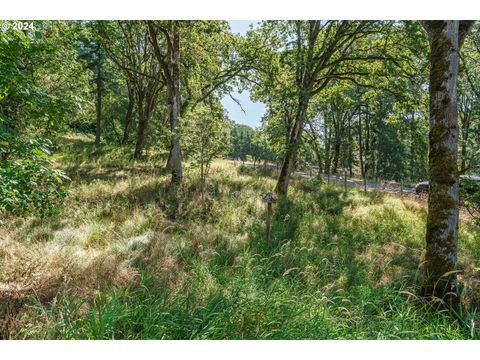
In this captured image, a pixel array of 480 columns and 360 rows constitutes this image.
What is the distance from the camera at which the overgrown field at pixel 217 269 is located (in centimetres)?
297

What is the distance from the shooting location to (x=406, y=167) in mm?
36844

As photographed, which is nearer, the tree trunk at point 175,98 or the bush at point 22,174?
the bush at point 22,174

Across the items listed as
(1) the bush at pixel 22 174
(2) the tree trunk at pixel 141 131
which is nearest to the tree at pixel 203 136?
(1) the bush at pixel 22 174

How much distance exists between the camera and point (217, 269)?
465cm

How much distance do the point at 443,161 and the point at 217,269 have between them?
4256 millimetres

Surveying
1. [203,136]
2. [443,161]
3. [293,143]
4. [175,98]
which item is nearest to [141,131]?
[175,98]

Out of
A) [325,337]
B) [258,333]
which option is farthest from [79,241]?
[325,337]

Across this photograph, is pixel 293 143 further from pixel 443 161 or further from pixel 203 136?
pixel 443 161

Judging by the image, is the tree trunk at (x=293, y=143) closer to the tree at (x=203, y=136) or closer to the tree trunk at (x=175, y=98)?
the tree at (x=203, y=136)

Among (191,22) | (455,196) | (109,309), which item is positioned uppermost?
(191,22)

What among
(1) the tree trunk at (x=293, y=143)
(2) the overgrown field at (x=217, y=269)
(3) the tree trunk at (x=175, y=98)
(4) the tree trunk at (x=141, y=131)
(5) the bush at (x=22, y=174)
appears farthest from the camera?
(4) the tree trunk at (x=141, y=131)

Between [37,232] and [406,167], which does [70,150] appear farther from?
[406,167]

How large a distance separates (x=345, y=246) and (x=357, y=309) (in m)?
3.62

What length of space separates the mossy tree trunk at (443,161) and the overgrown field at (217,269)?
387 mm
